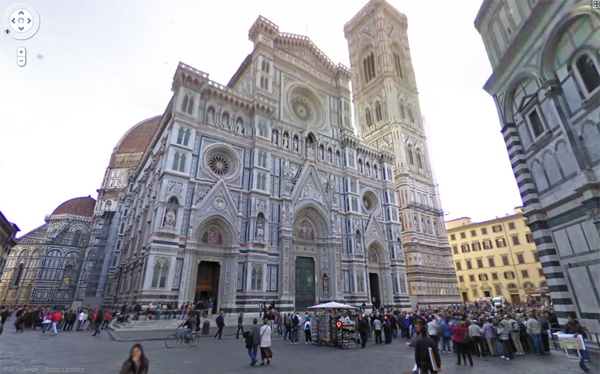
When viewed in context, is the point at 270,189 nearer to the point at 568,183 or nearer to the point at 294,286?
the point at 294,286

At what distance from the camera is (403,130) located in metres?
42.6

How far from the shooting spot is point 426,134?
47.4 metres

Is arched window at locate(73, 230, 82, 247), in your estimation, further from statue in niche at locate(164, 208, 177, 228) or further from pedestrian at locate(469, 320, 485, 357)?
pedestrian at locate(469, 320, 485, 357)

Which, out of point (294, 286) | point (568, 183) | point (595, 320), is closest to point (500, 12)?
point (568, 183)

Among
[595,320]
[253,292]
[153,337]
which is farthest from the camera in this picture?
[253,292]

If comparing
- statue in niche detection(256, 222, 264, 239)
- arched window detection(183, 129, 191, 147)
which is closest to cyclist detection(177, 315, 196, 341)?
statue in niche detection(256, 222, 264, 239)

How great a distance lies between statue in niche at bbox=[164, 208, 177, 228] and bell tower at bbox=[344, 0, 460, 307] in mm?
26746

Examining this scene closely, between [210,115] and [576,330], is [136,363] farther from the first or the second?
[210,115]

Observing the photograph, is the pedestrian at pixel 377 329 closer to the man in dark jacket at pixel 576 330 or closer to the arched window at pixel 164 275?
the man in dark jacket at pixel 576 330

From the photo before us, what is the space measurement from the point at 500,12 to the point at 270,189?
18.7 meters

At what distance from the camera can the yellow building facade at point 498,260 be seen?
4250 cm

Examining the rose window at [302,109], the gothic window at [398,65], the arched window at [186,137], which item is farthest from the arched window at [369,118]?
the arched window at [186,137]

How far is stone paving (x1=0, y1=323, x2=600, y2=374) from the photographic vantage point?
778cm

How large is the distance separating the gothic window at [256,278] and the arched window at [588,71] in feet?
66.6
